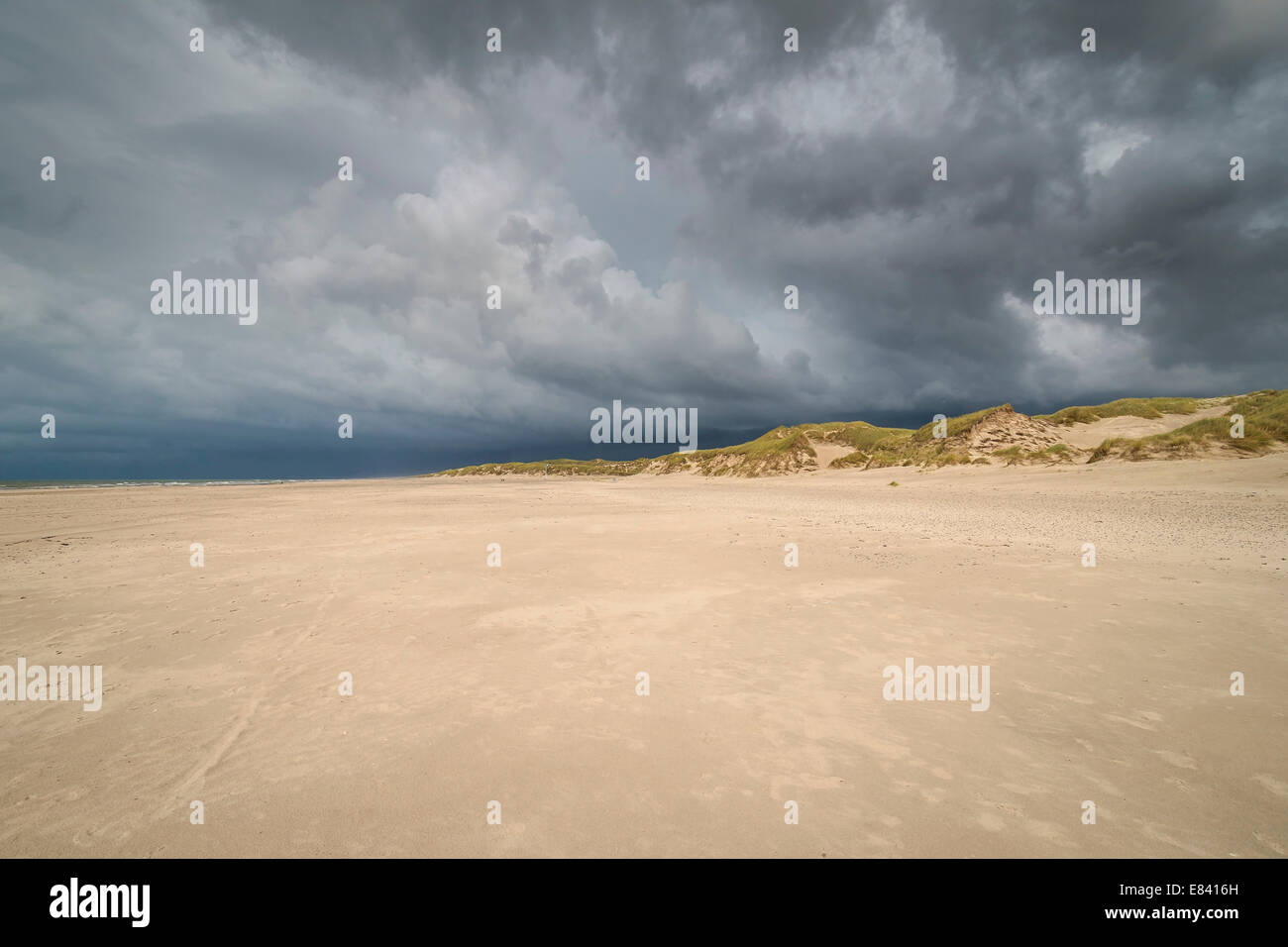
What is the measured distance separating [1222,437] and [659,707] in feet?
124

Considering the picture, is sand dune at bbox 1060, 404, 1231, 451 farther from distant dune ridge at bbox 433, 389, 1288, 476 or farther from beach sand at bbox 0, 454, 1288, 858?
beach sand at bbox 0, 454, 1288, 858

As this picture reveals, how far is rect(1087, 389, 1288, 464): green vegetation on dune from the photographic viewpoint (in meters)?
25.6

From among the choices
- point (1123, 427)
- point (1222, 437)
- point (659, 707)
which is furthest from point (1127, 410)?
point (659, 707)

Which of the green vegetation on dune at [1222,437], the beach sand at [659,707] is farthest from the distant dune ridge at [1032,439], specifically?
the beach sand at [659,707]

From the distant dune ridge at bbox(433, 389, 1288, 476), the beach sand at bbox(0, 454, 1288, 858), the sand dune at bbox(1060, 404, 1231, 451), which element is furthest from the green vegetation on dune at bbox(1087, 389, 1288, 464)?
the beach sand at bbox(0, 454, 1288, 858)

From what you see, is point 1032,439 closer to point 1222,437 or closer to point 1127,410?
point 1127,410

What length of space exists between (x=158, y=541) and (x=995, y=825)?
861 inches

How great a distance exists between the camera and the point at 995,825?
11.5 feet

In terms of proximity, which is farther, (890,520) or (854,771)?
(890,520)

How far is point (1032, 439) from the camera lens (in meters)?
42.5
